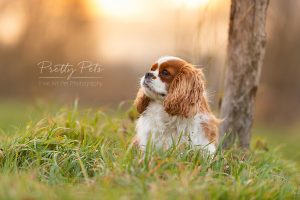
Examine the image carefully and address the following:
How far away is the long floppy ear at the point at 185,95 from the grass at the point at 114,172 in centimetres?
47

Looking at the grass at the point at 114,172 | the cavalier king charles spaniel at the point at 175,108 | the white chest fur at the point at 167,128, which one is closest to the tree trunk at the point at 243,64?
the grass at the point at 114,172


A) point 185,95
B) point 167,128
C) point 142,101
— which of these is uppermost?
point 185,95

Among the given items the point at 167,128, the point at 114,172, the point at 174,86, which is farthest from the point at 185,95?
the point at 114,172

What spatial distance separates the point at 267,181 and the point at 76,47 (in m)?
12.7

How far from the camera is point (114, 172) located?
3.71 m

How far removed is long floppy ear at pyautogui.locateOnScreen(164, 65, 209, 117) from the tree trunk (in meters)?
1.11

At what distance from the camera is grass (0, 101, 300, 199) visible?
11.1ft

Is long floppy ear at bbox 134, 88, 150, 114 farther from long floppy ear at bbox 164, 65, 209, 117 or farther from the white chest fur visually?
long floppy ear at bbox 164, 65, 209, 117

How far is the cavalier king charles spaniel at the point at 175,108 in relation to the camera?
15.9 feet

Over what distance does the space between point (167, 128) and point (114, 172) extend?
1.38 m

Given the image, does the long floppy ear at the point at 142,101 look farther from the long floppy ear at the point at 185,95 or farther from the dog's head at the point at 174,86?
the long floppy ear at the point at 185,95

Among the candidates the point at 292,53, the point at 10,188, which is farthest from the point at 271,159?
the point at 292,53

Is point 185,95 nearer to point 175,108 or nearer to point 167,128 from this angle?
point 175,108

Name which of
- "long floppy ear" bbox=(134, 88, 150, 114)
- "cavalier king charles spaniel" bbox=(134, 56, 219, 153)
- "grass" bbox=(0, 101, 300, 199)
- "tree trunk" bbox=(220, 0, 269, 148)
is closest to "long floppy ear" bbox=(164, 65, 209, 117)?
"cavalier king charles spaniel" bbox=(134, 56, 219, 153)
